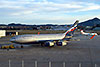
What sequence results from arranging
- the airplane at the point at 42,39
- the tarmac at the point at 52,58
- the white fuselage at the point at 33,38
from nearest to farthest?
1. the tarmac at the point at 52,58
2. the airplane at the point at 42,39
3. the white fuselage at the point at 33,38

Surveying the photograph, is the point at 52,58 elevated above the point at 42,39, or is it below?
below

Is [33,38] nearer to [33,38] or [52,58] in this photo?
[33,38]

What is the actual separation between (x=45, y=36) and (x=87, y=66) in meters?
19.4

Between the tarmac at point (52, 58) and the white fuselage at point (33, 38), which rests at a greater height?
the white fuselage at point (33, 38)

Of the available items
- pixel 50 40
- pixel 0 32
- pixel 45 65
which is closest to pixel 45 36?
pixel 50 40

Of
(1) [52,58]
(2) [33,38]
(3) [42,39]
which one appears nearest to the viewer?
(1) [52,58]

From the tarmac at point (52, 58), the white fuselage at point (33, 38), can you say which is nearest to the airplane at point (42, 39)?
the white fuselage at point (33, 38)

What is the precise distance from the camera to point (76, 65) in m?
17.2

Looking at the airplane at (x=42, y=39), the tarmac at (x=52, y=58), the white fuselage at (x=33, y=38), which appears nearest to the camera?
the tarmac at (x=52, y=58)

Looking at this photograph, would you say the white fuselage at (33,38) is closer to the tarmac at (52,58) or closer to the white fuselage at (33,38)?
the white fuselage at (33,38)

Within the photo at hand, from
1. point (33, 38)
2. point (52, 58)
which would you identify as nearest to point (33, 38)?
point (33, 38)

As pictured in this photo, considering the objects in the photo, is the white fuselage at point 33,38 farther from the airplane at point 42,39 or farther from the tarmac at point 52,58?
the tarmac at point 52,58

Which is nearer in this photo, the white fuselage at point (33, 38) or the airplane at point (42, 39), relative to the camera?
the airplane at point (42, 39)

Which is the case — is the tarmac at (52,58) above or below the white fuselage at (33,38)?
below
